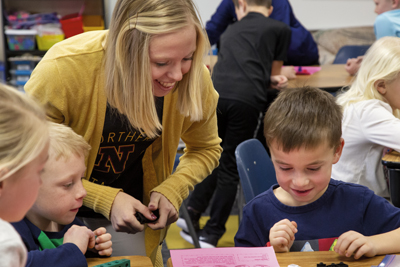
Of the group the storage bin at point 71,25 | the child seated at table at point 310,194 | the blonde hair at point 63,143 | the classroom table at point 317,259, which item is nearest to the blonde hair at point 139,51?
the blonde hair at point 63,143

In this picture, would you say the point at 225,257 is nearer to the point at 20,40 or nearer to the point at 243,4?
the point at 243,4

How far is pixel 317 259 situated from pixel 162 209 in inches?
17.4

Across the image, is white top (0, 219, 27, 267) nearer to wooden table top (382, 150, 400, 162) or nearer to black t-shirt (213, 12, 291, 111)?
wooden table top (382, 150, 400, 162)

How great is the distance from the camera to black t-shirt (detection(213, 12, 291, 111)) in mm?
2711

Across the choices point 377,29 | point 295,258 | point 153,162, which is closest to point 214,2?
point 377,29

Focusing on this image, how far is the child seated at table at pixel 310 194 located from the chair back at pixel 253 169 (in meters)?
0.33

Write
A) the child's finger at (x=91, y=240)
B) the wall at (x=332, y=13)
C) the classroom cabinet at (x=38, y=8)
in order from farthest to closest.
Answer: the wall at (x=332, y=13) → the classroom cabinet at (x=38, y=8) → the child's finger at (x=91, y=240)

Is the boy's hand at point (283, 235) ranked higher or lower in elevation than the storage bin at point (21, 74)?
higher

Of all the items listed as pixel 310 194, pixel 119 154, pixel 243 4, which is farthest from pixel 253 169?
pixel 243 4

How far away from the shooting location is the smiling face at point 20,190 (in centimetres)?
71

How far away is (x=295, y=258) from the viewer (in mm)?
1107

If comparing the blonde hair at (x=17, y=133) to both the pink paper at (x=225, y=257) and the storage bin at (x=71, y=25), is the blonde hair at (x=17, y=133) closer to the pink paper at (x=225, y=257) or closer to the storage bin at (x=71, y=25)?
the pink paper at (x=225, y=257)

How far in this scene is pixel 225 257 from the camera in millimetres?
1076

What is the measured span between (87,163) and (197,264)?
1.55 feet
